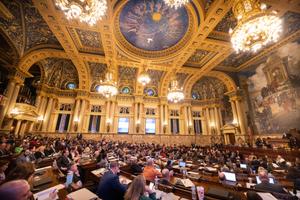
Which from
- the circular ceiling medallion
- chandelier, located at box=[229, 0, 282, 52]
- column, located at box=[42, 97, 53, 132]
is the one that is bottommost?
column, located at box=[42, 97, 53, 132]

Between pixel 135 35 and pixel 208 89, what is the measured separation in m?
13.8

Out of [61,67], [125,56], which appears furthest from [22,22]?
[125,56]

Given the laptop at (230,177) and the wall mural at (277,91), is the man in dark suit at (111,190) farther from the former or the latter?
the wall mural at (277,91)

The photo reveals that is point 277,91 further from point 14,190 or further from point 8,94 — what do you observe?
point 8,94

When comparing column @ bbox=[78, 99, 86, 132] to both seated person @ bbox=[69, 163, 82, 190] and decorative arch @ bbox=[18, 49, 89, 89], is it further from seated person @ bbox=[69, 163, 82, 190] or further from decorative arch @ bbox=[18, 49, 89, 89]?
seated person @ bbox=[69, 163, 82, 190]

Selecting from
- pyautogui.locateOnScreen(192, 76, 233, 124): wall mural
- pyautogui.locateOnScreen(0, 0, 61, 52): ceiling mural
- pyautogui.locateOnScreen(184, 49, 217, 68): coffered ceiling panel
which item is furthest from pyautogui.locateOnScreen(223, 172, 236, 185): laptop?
pyautogui.locateOnScreen(192, 76, 233, 124): wall mural

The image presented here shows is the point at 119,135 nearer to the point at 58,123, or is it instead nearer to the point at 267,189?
the point at 58,123

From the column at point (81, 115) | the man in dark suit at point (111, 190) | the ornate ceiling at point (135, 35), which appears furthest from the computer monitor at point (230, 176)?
the column at point (81, 115)

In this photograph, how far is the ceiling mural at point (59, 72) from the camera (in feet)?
48.3

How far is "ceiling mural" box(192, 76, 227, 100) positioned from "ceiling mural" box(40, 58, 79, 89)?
58.7ft

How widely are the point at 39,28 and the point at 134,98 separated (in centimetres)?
1132

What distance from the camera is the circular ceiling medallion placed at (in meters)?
9.40

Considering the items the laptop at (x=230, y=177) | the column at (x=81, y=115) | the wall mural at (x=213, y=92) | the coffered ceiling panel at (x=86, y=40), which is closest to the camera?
the laptop at (x=230, y=177)

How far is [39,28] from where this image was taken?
399 inches
